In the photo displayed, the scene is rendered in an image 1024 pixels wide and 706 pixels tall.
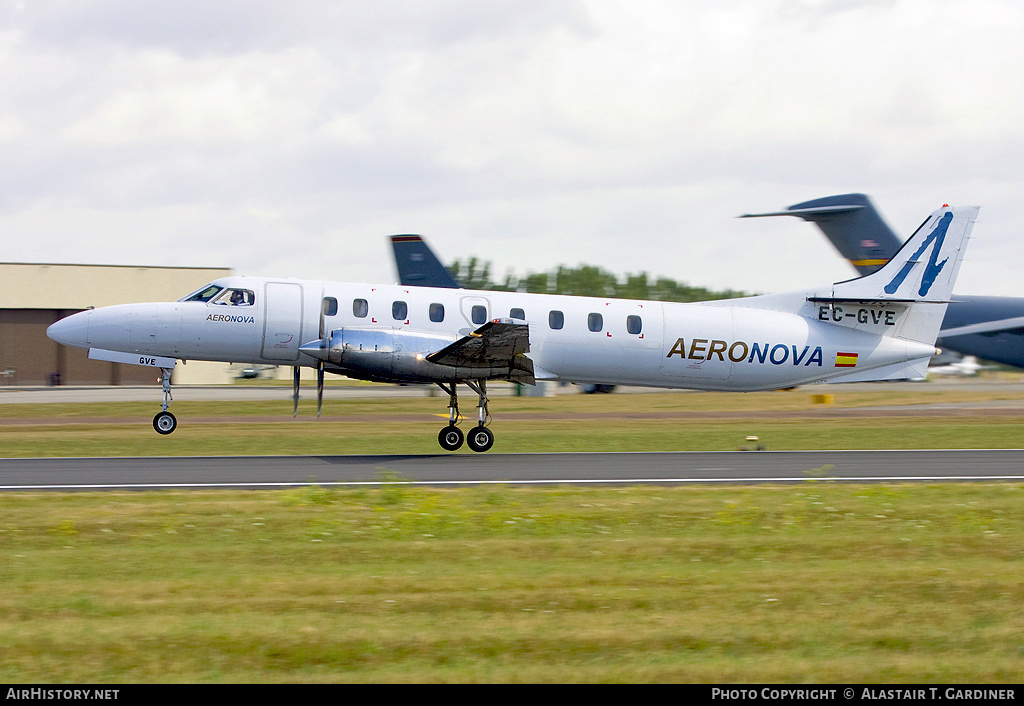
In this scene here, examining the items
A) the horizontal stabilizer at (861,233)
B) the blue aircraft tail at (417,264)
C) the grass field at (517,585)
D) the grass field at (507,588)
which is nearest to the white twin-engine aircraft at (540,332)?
the grass field at (517,585)

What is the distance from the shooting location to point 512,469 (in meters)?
18.4

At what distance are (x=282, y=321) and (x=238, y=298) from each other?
3.64 feet

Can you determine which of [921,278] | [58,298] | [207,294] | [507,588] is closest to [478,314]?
[207,294]

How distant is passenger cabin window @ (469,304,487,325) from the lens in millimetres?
21750

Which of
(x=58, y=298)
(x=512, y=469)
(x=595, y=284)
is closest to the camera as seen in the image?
(x=512, y=469)

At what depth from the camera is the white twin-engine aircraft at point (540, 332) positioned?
20.6 meters

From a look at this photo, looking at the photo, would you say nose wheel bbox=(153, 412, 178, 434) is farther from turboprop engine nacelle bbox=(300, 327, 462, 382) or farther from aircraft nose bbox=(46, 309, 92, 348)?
turboprop engine nacelle bbox=(300, 327, 462, 382)

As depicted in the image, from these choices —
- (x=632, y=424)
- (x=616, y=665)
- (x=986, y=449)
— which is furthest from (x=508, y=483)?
(x=632, y=424)

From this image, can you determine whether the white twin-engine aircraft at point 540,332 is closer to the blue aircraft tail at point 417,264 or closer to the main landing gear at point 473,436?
the main landing gear at point 473,436

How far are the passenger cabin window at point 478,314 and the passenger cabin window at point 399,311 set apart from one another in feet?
4.83

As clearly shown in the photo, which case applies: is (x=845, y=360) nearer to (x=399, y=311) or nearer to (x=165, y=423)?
(x=399, y=311)

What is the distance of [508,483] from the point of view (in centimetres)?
1628

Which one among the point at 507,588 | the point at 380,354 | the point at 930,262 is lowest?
the point at 507,588
